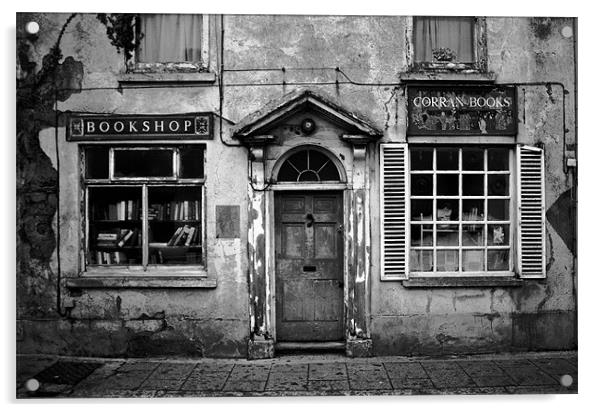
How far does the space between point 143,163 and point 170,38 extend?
116cm

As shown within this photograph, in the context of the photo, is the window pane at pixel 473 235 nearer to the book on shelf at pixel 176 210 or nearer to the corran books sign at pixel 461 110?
the corran books sign at pixel 461 110

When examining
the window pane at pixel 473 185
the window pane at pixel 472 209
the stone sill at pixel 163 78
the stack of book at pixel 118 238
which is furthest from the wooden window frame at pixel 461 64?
the stack of book at pixel 118 238

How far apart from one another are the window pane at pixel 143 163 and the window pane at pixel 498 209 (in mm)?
2964

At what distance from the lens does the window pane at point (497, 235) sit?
15.6 feet

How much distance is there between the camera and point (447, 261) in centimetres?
484

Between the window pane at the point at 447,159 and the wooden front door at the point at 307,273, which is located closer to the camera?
the window pane at the point at 447,159

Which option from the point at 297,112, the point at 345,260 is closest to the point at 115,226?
the point at 297,112

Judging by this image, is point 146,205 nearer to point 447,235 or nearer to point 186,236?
point 186,236

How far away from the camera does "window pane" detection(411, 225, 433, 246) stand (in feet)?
16.0

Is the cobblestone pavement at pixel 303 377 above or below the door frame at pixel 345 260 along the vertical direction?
below

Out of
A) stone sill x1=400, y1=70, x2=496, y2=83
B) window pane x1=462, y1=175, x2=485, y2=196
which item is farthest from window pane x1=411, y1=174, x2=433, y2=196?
stone sill x1=400, y1=70, x2=496, y2=83

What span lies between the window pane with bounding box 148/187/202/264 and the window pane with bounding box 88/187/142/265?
0.13 meters

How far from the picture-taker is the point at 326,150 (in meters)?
5.03

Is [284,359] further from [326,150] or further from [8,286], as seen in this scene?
[8,286]
